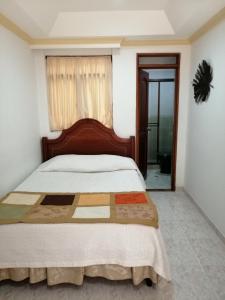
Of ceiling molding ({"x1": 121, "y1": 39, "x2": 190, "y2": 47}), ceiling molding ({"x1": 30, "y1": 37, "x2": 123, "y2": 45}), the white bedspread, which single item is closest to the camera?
the white bedspread

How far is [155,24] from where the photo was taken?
3.11 m

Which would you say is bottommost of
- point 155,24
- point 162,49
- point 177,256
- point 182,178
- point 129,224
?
point 177,256

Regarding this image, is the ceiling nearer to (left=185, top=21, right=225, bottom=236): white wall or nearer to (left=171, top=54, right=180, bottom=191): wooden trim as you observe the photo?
(left=185, top=21, right=225, bottom=236): white wall

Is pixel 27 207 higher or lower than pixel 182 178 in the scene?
higher

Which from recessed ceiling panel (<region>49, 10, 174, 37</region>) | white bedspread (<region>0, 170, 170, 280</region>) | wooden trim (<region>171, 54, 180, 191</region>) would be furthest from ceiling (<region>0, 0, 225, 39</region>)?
white bedspread (<region>0, 170, 170, 280</region>)

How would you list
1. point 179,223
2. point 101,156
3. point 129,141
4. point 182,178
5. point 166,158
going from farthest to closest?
point 166,158 < point 182,178 < point 129,141 < point 101,156 < point 179,223

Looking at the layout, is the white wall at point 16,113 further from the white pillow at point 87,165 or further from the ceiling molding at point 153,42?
the ceiling molding at point 153,42

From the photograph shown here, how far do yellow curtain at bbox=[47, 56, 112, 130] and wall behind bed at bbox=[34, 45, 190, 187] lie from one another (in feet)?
0.27

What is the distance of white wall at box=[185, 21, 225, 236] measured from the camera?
8.21 ft

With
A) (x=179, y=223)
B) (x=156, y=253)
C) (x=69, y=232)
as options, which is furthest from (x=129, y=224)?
(x=179, y=223)

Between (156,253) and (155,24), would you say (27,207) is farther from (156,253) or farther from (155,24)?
(155,24)

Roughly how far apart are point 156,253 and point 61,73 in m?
2.79

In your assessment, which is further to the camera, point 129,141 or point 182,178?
point 182,178

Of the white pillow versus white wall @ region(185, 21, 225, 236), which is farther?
the white pillow
